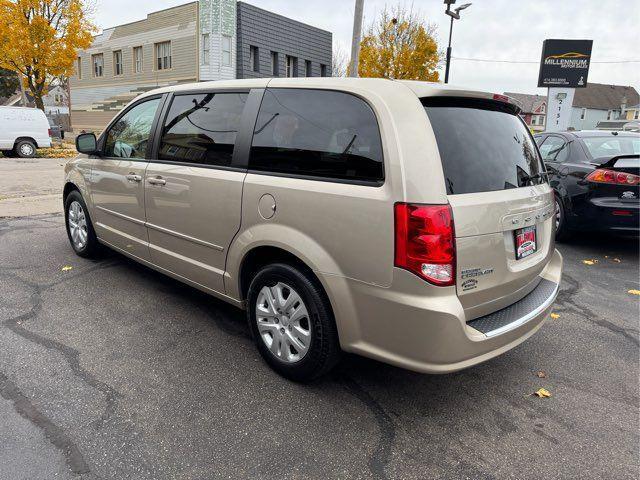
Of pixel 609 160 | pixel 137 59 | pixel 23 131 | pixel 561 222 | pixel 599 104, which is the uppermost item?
pixel 599 104

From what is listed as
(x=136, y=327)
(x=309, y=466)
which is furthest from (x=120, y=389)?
(x=309, y=466)

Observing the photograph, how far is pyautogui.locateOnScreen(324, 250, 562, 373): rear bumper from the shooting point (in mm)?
2227

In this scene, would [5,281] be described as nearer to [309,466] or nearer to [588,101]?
[309,466]

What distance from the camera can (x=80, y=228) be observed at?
511 centimetres

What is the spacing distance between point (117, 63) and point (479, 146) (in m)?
33.7

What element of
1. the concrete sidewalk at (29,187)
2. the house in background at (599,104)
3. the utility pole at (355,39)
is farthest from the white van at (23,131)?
the house in background at (599,104)

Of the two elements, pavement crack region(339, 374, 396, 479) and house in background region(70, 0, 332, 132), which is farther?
house in background region(70, 0, 332, 132)

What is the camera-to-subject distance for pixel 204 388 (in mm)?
2803

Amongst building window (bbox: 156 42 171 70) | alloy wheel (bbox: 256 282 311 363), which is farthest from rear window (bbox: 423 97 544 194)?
building window (bbox: 156 42 171 70)

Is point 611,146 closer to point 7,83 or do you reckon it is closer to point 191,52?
point 191,52

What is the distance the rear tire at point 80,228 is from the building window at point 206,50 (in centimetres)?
2226

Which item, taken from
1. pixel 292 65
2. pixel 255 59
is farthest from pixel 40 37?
pixel 292 65

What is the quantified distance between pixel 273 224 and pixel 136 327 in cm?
161

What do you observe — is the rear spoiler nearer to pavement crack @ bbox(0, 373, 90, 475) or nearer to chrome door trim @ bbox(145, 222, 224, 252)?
chrome door trim @ bbox(145, 222, 224, 252)
